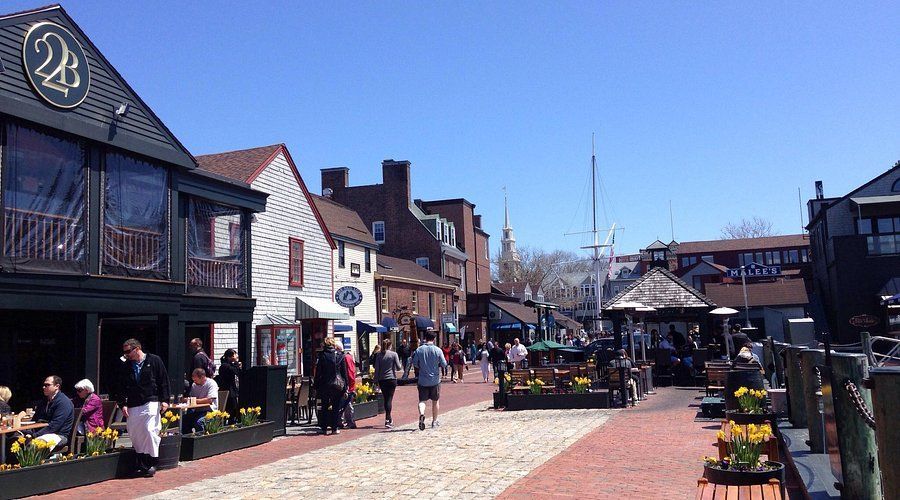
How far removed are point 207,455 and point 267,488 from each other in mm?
3466

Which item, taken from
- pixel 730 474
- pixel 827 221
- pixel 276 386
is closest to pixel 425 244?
pixel 827 221

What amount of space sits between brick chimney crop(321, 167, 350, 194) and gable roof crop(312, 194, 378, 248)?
12619mm

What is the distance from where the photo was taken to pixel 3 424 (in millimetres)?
9625

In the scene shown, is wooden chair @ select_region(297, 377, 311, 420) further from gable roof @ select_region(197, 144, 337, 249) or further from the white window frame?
the white window frame

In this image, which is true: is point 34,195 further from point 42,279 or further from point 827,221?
point 827,221

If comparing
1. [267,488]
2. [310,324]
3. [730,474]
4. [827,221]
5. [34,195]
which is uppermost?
[827,221]

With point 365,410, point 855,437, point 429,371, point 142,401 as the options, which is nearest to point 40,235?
point 142,401

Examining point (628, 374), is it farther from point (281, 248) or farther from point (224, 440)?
point (281, 248)

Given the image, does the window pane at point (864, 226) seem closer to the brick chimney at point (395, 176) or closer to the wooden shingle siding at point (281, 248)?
the brick chimney at point (395, 176)

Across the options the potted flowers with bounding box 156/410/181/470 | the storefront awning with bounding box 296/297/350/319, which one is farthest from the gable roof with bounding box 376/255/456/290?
the potted flowers with bounding box 156/410/181/470

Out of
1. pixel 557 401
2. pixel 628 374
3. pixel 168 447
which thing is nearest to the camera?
pixel 168 447

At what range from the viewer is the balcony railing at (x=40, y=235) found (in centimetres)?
1283

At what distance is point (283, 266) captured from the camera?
2573 cm

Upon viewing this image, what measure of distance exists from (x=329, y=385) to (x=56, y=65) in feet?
25.5
